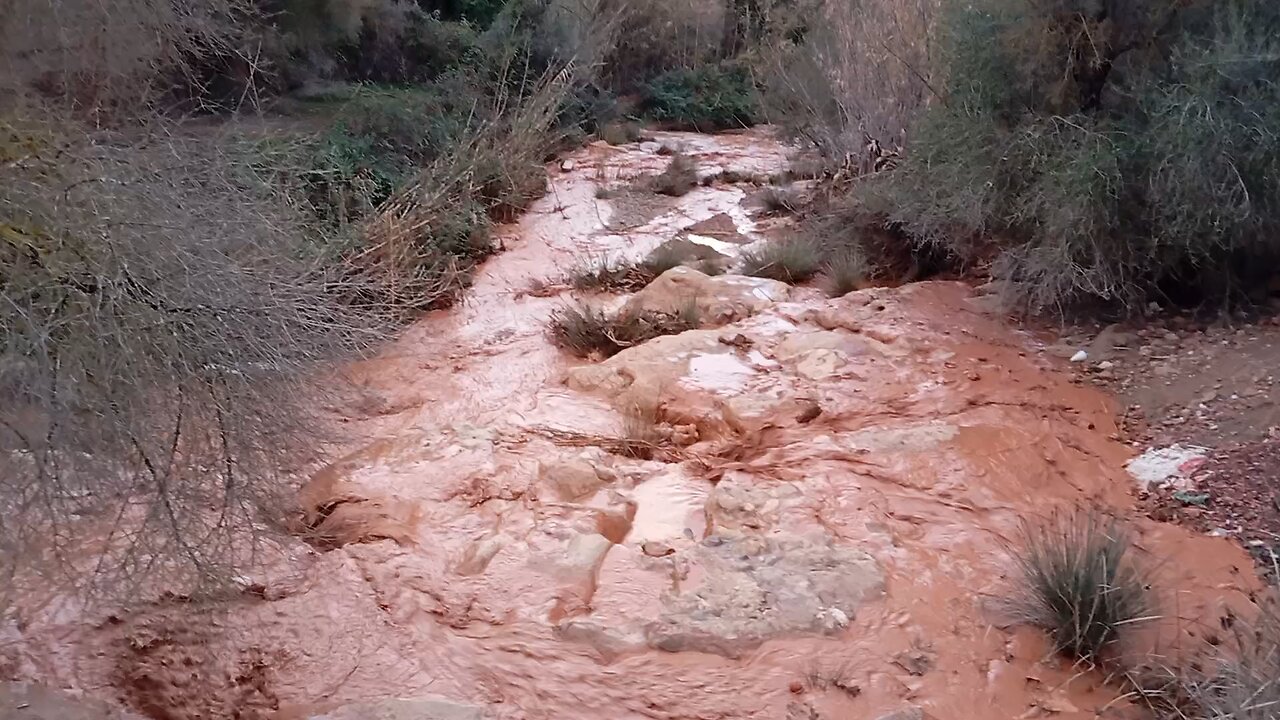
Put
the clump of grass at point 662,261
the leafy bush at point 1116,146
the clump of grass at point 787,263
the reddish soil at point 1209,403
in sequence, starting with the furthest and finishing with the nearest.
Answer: the clump of grass at point 662,261
the clump of grass at point 787,263
the leafy bush at point 1116,146
the reddish soil at point 1209,403

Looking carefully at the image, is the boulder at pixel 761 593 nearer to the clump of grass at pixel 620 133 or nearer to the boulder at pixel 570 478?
the boulder at pixel 570 478

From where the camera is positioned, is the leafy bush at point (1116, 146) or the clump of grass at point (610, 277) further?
the clump of grass at point (610, 277)

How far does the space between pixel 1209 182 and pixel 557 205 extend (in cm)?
628

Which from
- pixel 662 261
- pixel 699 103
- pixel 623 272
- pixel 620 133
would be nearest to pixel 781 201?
pixel 662 261

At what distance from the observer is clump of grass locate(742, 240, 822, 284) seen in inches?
296

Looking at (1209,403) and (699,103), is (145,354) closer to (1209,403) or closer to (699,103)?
(1209,403)

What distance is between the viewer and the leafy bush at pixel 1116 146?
16.3 ft

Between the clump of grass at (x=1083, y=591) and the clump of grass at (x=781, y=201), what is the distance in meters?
6.30

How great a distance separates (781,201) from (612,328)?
3796 millimetres

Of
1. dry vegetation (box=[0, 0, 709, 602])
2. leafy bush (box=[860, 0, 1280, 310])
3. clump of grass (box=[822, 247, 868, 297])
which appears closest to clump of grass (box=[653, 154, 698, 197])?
clump of grass (box=[822, 247, 868, 297])

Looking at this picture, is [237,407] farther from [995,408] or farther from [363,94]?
[363,94]

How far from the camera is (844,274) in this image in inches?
283

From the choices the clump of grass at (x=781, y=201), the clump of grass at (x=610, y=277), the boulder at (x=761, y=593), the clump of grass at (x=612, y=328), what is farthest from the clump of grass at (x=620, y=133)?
the boulder at (x=761, y=593)

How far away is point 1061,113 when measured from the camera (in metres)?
5.62
